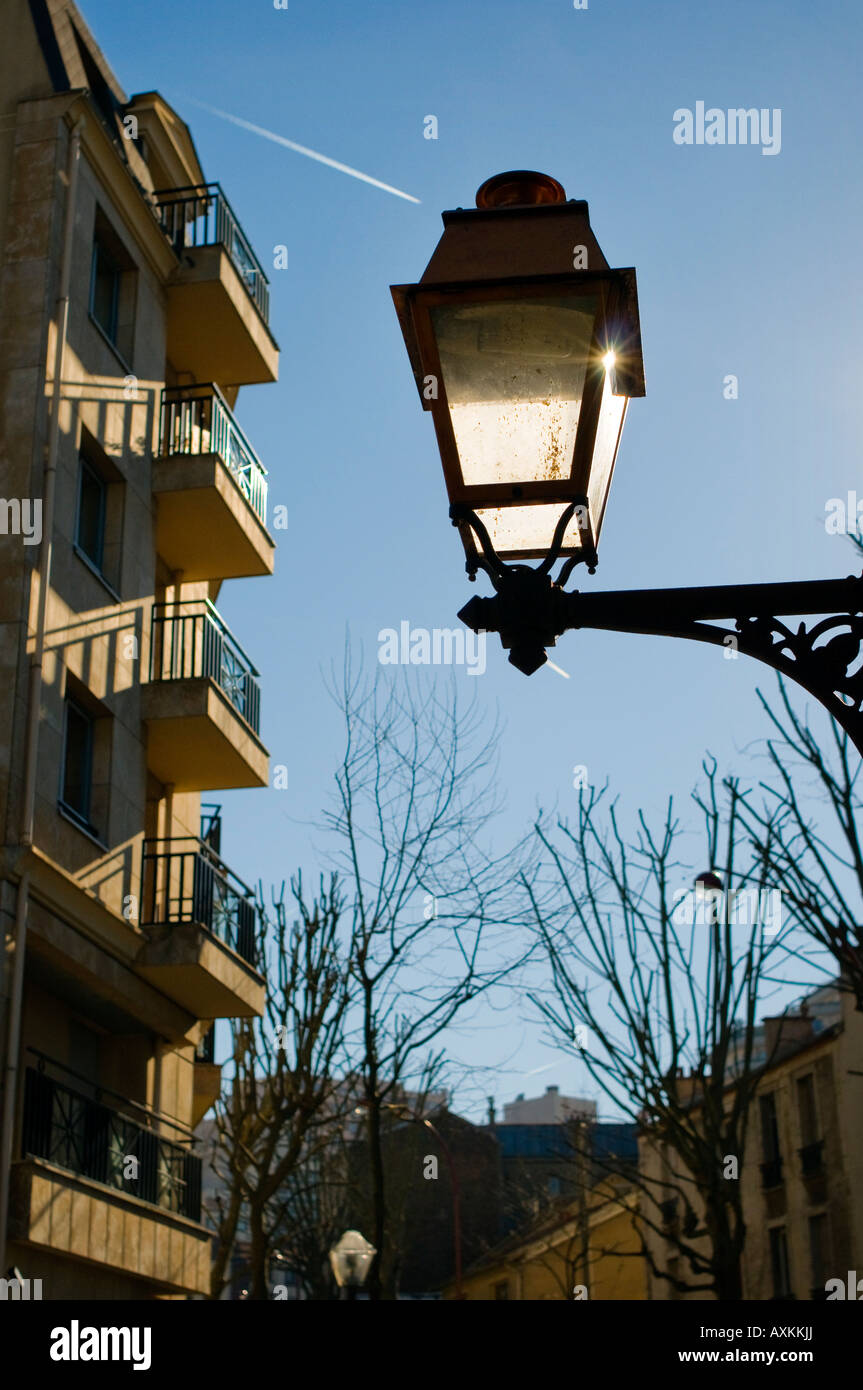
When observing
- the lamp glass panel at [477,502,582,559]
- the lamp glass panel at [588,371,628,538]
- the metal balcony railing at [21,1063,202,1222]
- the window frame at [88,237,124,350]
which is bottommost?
the metal balcony railing at [21,1063,202,1222]

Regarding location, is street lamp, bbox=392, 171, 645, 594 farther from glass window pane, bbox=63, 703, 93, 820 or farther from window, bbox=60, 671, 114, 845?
glass window pane, bbox=63, 703, 93, 820

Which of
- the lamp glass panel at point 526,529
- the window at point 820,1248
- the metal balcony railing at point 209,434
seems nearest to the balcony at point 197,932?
the metal balcony railing at point 209,434

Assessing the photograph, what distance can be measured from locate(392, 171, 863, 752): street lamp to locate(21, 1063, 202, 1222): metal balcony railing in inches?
450

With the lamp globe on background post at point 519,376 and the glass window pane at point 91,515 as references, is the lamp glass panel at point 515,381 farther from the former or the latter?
the glass window pane at point 91,515

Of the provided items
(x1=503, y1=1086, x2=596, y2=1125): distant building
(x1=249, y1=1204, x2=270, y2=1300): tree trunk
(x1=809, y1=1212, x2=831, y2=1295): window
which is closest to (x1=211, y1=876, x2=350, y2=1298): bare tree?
(x1=249, y1=1204, x2=270, y2=1300): tree trunk

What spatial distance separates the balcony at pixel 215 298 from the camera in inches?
762

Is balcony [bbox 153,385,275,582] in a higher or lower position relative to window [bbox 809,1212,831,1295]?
higher

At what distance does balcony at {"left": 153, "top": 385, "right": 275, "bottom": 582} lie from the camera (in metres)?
18.1

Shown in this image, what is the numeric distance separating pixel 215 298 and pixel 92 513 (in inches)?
163

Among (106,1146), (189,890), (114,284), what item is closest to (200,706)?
(189,890)

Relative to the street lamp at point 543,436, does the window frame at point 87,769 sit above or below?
above
